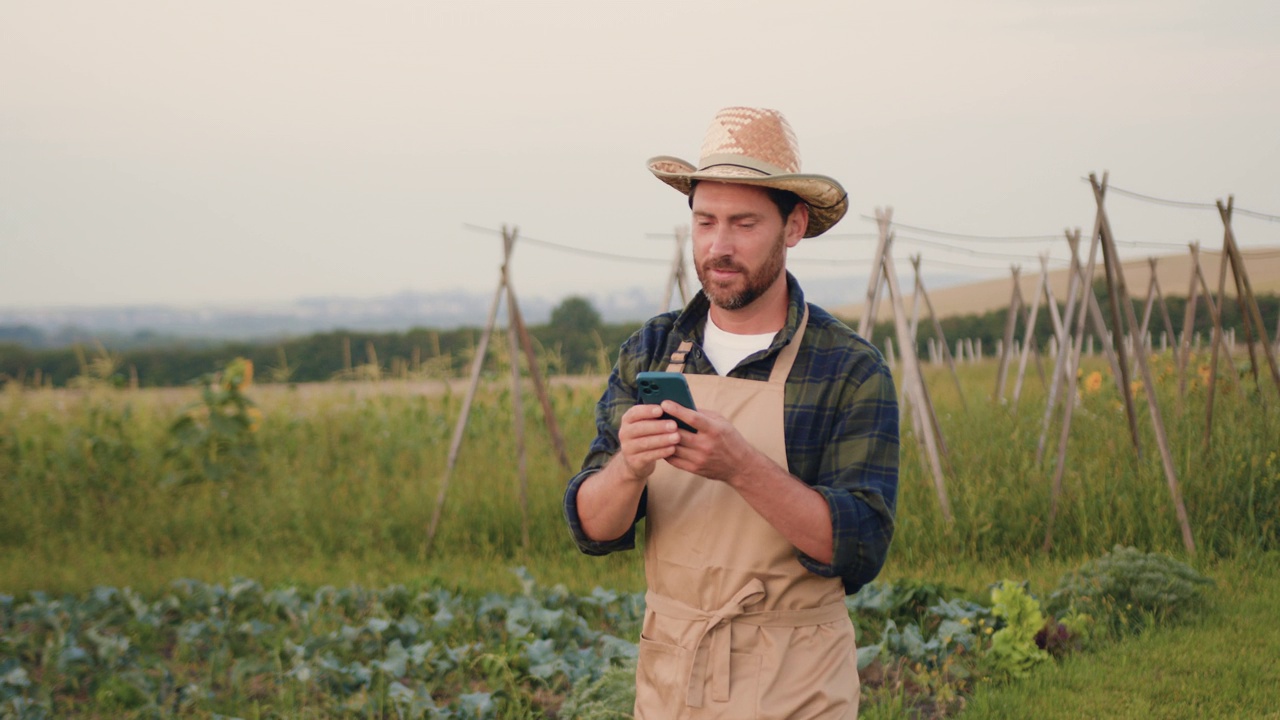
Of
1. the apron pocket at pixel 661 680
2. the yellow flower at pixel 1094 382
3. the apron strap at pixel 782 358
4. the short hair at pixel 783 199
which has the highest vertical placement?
the short hair at pixel 783 199

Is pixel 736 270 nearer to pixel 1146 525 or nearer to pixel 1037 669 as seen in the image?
pixel 1037 669

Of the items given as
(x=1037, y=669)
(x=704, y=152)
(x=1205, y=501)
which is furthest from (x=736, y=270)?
(x=1205, y=501)

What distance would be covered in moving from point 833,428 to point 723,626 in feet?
1.32

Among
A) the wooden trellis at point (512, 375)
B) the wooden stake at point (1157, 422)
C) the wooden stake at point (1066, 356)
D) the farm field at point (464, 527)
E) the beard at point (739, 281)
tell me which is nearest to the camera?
the beard at point (739, 281)

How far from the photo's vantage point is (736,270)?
1.90 meters

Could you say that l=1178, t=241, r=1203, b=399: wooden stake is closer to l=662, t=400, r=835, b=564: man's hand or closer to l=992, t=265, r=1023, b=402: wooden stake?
l=992, t=265, r=1023, b=402: wooden stake

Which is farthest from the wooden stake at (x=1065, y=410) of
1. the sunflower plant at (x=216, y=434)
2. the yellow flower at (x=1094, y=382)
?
the sunflower plant at (x=216, y=434)

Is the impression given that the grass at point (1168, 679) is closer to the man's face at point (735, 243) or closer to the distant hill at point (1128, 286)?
the man's face at point (735, 243)

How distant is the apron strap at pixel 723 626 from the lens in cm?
191

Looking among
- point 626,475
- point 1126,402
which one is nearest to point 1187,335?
point 1126,402

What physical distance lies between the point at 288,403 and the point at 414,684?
5.79 metres

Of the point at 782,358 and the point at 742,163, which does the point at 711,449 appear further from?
the point at 742,163

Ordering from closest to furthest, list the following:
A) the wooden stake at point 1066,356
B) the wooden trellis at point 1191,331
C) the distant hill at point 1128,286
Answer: the wooden stake at point 1066,356, the wooden trellis at point 1191,331, the distant hill at point 1128,286

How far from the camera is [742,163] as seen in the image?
194 centimetres
